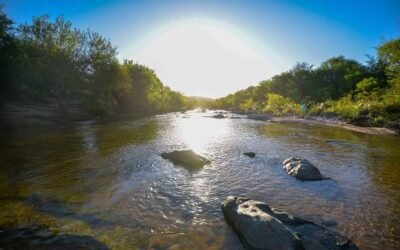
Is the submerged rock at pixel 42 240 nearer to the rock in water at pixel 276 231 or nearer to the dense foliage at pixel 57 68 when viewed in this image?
the rock in water at pixel 276 231

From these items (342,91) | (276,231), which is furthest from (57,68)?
(342,91)

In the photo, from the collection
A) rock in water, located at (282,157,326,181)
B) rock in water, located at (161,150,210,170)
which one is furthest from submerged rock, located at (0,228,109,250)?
rock in water, located at (282,157,326,181)

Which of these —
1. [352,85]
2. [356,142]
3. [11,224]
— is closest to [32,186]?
[11,224]

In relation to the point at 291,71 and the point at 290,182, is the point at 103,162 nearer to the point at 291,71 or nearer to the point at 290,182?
the point at 290,182

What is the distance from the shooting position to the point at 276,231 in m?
4.93

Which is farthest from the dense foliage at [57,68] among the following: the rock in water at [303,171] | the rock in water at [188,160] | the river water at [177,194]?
the rock in water at [303,171]

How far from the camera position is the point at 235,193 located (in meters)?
8.22

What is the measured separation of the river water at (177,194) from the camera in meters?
5.71

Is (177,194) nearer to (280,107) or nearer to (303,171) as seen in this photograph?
(303,171)

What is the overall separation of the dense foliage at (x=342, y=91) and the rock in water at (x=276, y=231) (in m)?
24.9

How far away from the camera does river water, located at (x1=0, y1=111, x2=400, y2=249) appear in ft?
18.7

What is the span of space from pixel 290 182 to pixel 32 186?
922cm

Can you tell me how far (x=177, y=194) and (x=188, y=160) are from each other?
390cm

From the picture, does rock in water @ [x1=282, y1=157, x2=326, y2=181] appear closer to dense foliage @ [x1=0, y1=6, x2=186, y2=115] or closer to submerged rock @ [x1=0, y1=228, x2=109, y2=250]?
submerged rock @ [x1=0, y1=228, x2=109, y2=250]
